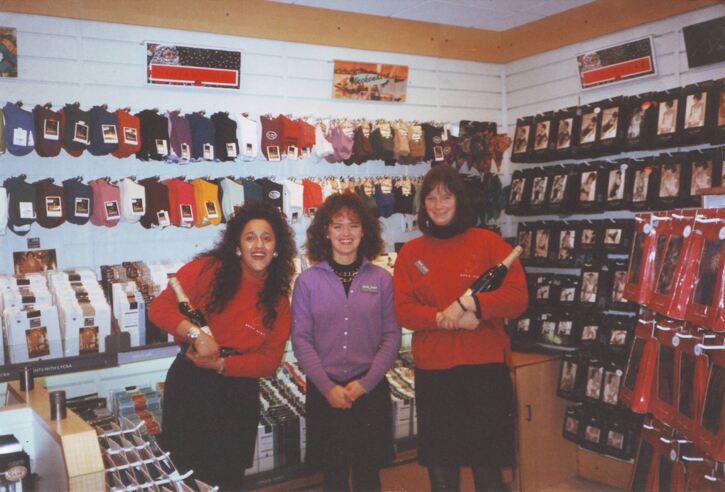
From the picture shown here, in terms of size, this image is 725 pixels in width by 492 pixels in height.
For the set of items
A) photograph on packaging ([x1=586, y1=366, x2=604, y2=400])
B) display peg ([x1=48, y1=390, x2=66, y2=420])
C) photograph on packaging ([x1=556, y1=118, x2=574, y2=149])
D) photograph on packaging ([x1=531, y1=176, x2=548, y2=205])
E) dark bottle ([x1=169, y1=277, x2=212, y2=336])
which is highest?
photograph on packaging ([x1=556, y1=118, x2=574, y2=149])

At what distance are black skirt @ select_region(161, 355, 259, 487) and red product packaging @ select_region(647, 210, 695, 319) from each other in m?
1.67

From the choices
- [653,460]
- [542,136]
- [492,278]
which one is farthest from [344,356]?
[542,136]

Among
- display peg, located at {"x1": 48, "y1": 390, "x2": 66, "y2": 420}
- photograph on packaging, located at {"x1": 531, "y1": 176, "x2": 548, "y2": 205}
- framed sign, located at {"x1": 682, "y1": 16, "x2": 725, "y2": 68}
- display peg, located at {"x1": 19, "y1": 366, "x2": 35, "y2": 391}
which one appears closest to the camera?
display peg, located at {"x1": 48, "y1": 390, "x2": 66, "y2": 420}

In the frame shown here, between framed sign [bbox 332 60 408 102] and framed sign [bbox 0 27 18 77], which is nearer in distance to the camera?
framed sign [bbox 0 27 18 77]

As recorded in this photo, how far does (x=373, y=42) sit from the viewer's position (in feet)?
16.4

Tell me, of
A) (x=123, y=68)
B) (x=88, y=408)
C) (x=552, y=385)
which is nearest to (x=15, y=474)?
(x=88, y=408)

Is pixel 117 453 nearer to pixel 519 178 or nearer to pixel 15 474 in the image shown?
pixel 15 474

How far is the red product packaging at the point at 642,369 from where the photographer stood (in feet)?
7.94

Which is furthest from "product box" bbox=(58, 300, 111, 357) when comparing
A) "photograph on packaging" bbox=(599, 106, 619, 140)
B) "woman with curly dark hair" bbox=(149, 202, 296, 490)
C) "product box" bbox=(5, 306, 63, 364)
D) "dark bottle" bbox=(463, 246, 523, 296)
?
"photograph on packaging" bbox=(599, 106, 619, 140)

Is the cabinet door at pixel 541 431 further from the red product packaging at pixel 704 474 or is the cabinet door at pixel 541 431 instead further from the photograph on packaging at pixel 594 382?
the red product packaging at pixel 704 474

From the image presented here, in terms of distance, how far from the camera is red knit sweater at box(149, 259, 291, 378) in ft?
8.08

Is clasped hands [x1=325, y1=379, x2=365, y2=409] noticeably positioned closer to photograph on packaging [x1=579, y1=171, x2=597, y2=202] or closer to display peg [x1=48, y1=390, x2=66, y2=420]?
display peg [x1=48, y1=390, x2=66, y2=420]

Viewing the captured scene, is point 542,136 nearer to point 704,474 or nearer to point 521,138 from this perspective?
point 521,138

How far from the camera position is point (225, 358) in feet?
7.96
